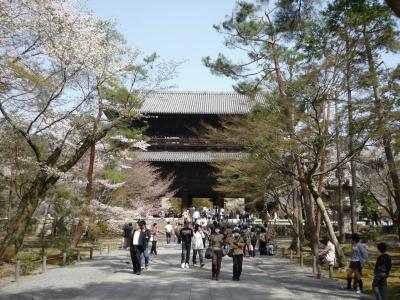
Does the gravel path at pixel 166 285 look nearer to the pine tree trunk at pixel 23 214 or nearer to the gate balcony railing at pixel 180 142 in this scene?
the pine tree trunk at pixel 23 214

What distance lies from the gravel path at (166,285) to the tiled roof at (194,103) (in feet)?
75.9

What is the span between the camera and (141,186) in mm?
29016

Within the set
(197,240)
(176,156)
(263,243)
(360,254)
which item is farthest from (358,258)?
(176,156)

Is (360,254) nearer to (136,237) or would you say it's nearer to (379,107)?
(379,107)

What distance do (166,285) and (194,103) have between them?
96.8 ft

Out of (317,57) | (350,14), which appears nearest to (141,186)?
(317,57)

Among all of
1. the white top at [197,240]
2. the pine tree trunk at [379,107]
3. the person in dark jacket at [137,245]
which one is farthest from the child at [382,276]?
the white top at [197,240]

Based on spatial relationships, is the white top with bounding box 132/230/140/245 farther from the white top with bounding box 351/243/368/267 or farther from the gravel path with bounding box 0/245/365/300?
the white top with bounding box 351/243/368/267

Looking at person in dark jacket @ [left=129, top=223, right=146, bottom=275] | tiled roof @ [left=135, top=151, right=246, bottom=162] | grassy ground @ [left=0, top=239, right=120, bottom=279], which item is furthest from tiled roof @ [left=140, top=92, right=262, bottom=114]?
person in dark jacket @ [left=129, top=223, right=146, bottom=275]

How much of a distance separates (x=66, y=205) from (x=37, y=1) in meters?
9.60

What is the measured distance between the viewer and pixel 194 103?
39.2 m

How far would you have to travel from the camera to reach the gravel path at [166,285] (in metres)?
9.55

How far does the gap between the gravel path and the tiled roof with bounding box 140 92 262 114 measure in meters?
23.1

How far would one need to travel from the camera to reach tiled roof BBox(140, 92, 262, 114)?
37031mm
